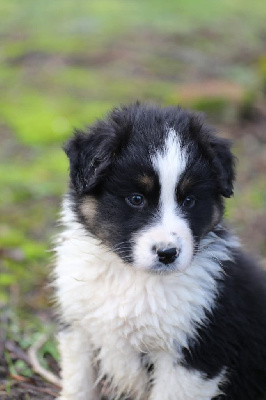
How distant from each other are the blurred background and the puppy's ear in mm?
1675

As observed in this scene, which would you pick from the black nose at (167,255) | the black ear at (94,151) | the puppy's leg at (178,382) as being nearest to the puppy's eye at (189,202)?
the black nose at (167,255)

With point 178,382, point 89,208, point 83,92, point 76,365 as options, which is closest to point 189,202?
point 89,208

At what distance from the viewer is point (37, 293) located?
6133mm

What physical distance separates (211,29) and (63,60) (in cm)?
665

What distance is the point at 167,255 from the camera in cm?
363

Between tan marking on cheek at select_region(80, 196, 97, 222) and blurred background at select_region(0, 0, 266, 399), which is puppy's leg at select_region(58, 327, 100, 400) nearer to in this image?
blurred background at select_region(0, 0, 266, 399)

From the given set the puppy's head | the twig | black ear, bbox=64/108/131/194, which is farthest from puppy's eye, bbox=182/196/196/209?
the twig

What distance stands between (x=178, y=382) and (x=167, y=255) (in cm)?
84

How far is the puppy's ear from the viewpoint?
3.85 metres

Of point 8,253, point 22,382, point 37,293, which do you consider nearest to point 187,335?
point 22,382

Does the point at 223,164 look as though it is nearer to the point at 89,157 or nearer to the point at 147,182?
the point at 147,182

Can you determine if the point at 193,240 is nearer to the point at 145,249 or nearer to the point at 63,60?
the point at 145,249

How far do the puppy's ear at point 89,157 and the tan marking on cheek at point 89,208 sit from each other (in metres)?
0.08

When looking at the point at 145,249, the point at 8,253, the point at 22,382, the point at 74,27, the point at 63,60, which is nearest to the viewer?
the point at 145,249
